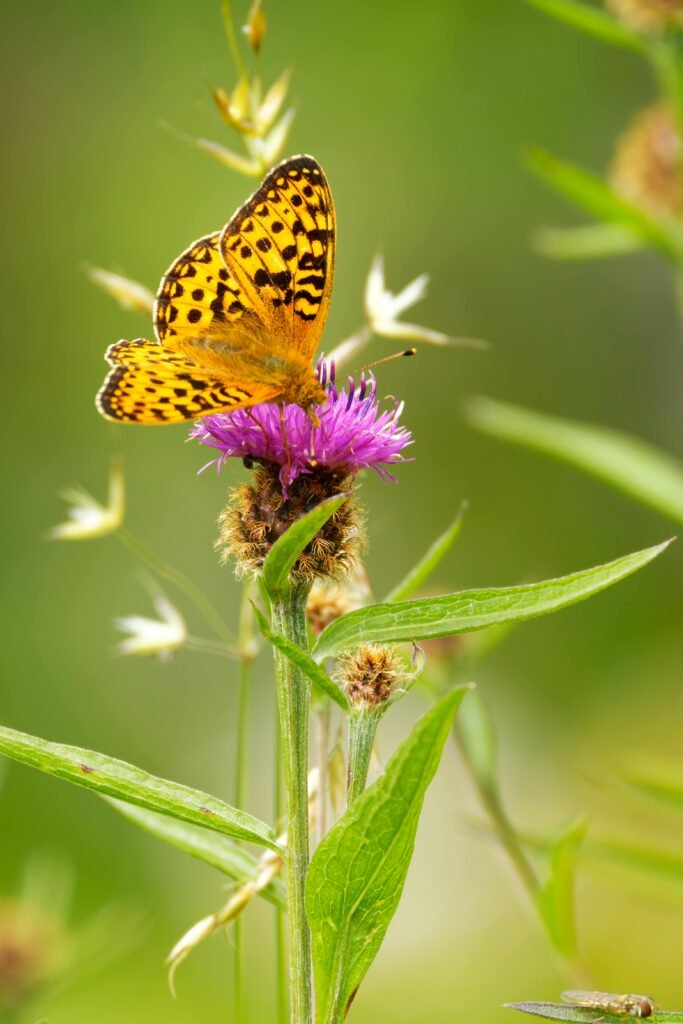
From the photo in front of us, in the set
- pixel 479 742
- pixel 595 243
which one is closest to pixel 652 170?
pixel 595 243

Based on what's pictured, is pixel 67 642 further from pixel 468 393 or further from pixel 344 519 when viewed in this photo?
pixel 344 519

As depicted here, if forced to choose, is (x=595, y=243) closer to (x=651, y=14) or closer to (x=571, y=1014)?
(x=651, y=14)

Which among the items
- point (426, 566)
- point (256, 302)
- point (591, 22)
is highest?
point (591, 22)

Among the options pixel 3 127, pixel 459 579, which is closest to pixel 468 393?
pixel 459 579

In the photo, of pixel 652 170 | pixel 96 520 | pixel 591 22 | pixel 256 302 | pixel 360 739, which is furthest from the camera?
pixel 652 170

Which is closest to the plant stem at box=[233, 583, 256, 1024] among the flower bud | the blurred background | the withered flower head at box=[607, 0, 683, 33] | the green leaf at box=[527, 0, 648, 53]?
the flower bud

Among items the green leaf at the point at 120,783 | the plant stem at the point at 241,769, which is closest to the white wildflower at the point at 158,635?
the plant stem at the point at 241,769
